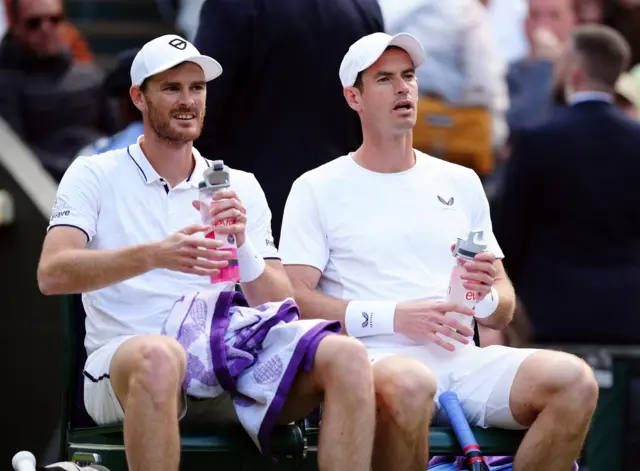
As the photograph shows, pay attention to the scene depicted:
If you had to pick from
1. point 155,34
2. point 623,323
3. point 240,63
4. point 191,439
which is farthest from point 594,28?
point 155,34

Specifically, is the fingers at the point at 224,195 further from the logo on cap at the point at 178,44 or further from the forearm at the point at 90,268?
the logo on cap at the point at 178,44

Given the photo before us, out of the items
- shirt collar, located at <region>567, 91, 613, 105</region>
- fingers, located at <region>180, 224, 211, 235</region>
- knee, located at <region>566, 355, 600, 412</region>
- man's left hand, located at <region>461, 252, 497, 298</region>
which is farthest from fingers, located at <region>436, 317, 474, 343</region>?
shirt collar, located at <region>567, 91, 613, 105</region>

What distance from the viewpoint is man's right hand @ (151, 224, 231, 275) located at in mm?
4820

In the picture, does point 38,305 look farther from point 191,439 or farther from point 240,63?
point 191,439

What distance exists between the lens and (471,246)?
515 cm

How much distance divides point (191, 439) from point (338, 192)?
96 cm

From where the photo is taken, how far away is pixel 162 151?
17.6 ft

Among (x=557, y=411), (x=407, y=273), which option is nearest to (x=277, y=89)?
(x=407, y=273)

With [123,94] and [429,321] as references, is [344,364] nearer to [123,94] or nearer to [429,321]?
[429,321]

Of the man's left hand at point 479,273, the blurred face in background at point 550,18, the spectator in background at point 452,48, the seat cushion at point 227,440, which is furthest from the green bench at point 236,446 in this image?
the blurred face in background at point 550,18

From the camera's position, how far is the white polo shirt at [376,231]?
543cm

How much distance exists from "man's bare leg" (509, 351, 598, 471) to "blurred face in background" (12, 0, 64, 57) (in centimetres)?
406

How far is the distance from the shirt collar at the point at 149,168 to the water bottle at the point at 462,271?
835mm

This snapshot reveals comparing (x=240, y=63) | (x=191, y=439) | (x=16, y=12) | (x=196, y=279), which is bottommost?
(x=191, y=439)
